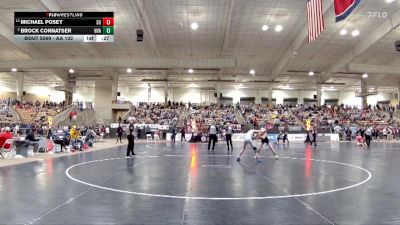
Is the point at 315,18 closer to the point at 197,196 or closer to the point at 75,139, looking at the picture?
the point at 197,196

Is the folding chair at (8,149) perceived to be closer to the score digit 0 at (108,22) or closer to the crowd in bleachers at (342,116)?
the score digit 0 at (108,22)

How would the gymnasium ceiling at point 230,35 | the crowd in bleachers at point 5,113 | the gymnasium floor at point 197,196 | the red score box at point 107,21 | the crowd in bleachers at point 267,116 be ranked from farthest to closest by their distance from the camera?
the crowd in bleachers at point 267,116
the crowd in bleachers at point 5,113
the gymnasium ceiling at point 230,35
the red score box at point 107,21
the gymnasium floor at point 197,196

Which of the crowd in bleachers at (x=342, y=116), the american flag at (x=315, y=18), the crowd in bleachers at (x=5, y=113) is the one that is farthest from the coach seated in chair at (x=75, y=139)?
the crowd in bleachers at (x=342, y=116)

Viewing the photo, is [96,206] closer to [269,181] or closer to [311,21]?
[269,181]

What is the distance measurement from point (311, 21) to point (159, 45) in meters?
24.2

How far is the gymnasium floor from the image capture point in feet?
18.1

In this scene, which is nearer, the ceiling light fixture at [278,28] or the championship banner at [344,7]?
the championship banner at [344,7]

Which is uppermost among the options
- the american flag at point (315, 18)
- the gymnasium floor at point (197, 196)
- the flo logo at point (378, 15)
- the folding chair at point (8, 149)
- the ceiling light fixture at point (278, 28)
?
the flo logo at point (378, 15)

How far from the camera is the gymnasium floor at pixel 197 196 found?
553 centimetres

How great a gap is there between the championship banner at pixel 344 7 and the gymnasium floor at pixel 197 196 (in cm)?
593

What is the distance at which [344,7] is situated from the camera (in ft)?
44.1

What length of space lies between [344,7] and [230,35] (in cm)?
2247

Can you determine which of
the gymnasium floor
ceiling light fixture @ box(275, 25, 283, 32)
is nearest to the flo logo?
ceiling light fixture @ box(275, 25, 283, 32)
